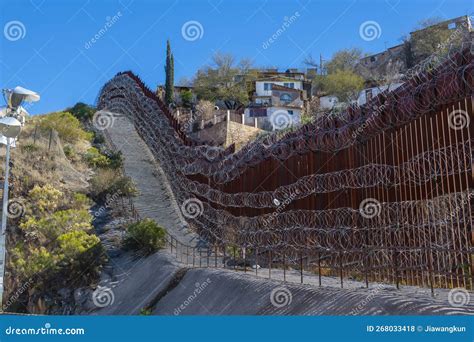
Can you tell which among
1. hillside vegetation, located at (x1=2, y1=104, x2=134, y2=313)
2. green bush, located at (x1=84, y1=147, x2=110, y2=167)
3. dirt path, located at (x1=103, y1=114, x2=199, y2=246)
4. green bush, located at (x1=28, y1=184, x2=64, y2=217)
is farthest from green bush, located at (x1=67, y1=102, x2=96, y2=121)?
green bush, located at (x1=28, y1=184, x2=64, y2=217)

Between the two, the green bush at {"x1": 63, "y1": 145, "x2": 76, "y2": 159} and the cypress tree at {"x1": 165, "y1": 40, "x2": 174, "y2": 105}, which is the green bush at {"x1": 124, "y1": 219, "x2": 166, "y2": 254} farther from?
the cypress tree at {"x1": 165, "y1": 40, "x2": 174, "y2": 105}

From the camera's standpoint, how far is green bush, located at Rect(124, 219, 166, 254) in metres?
17.6

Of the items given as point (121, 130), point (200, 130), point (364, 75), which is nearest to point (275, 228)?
point (200, 130)

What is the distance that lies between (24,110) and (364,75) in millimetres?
52486

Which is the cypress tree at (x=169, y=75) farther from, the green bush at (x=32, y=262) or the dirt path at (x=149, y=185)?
the green bush at (x=32, y=262)

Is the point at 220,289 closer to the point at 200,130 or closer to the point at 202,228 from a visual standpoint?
the point at 202,228

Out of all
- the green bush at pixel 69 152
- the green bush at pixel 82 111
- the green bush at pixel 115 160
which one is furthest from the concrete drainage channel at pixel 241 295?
the green bush at pixel 82 111

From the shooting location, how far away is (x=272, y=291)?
9594 mm

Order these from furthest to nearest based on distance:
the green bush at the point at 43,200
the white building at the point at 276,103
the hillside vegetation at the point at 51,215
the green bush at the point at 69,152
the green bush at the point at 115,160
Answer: the white building at the point at 276,103 → the green bush at the point at 69,152 → the green bush at the point at 115,160 → the green bush at the point at 43,200 → the hillside vegetation at the point at 51,215

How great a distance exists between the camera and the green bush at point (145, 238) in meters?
17.6

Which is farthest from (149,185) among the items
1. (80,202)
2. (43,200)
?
(43,200)

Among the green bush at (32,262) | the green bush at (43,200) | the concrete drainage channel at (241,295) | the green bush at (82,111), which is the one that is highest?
the green bush at (82,111)

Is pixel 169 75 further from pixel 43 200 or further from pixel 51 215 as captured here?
pixel 51 215

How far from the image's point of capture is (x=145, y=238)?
17.8m
